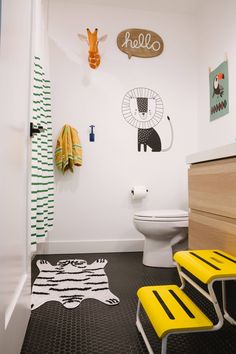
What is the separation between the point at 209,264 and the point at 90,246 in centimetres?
170

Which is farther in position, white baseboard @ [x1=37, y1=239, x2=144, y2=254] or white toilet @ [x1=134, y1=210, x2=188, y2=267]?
white baseboard @ [x1=37, y1=239, x2=144, y2=254]

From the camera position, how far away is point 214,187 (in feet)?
4.20

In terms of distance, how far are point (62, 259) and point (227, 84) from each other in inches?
76.4

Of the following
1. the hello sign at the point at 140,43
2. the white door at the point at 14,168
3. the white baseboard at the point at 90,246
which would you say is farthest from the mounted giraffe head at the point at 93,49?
the white baseboard at the point at 90,246

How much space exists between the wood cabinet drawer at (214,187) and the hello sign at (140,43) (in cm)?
162

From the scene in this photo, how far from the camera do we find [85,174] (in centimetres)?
261

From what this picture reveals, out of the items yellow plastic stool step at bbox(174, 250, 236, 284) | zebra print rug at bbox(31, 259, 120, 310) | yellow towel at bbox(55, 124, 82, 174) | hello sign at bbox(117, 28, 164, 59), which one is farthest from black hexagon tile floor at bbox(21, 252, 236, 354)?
hello sign at bbox(117, 28, 164, 59)

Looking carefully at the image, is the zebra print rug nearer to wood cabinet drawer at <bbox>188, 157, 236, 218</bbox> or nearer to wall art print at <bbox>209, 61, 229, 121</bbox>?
wood cabinet drawer at <bbox>188, 157, 236, 218</bbox>

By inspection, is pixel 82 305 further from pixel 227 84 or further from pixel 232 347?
pixel 227 84

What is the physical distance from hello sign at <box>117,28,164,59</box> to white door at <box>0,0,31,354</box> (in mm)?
1649

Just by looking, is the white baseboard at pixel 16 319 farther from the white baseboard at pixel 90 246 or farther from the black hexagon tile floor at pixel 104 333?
the white baseboard at pixel 90 246

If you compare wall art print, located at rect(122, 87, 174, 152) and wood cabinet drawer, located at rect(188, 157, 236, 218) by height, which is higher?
wall art print, located at rect(122, 87, 174, 152)

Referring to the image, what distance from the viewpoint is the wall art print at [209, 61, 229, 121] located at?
223cm

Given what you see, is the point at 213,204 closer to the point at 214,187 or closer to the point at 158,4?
the point at 214,187
